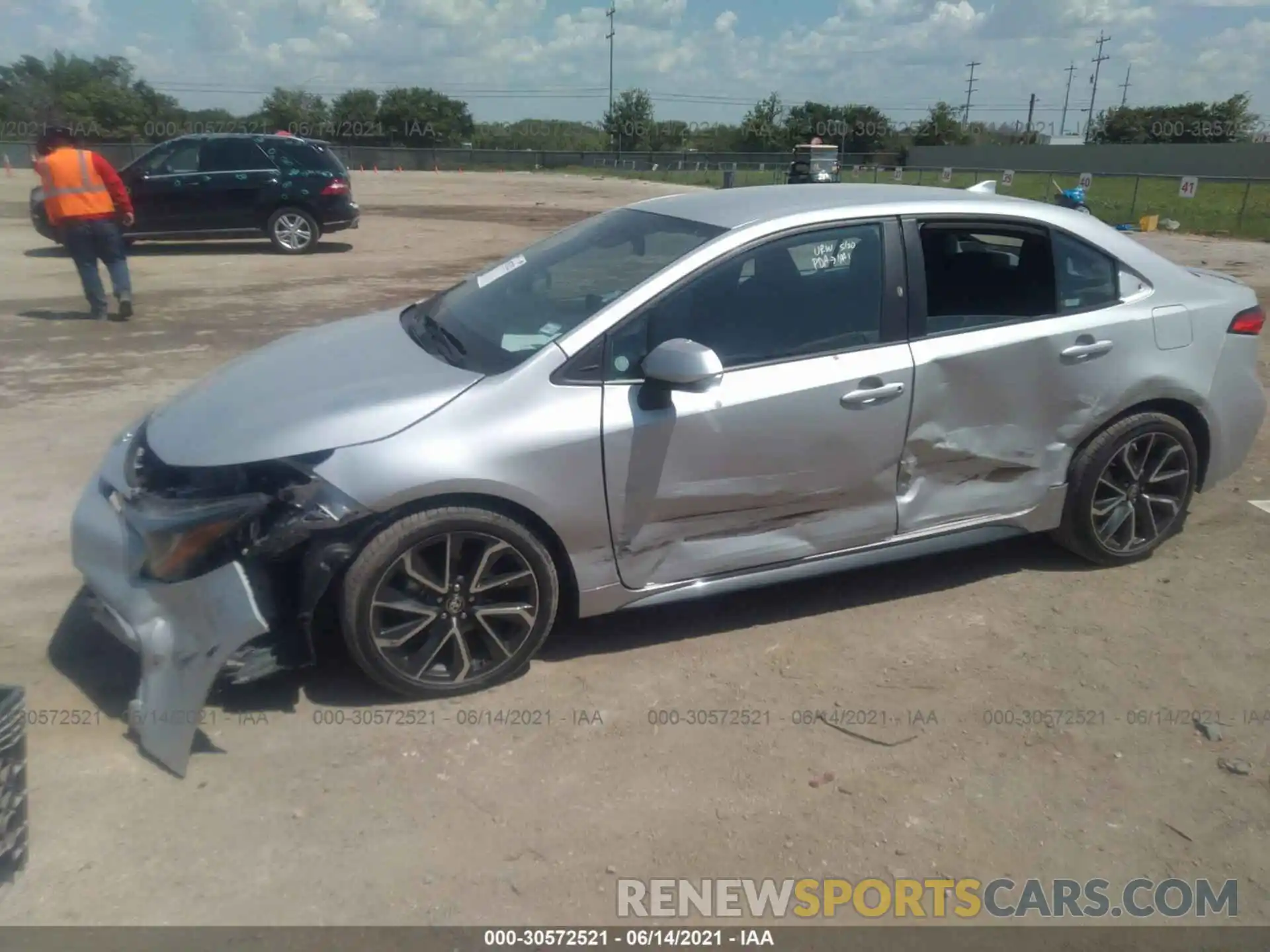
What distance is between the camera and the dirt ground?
287 cm

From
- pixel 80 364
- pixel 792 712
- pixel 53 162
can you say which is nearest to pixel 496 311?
pixel 792 712

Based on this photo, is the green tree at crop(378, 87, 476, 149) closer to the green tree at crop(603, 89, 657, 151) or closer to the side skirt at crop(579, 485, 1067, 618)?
the green tree at crop(603, 89, 657, 151)

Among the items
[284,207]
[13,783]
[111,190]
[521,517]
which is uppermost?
[111,190]

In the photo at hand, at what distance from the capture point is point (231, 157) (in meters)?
15.5

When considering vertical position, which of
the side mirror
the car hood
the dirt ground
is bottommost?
the dirt ground

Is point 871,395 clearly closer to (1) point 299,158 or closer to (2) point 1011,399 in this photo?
(2) point 1011,399

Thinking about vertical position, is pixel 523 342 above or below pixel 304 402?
above

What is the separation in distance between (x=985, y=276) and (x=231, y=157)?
46.0ft

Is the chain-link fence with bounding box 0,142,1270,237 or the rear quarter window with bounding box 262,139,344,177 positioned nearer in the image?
the rear quarter window with bounding box 262,139,344,177

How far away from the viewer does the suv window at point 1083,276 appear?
174 inches

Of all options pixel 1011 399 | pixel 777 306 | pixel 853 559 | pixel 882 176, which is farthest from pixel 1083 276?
pixel 882 176

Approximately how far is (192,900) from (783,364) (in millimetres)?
2566

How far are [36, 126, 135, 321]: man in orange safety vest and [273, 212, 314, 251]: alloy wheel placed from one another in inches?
215

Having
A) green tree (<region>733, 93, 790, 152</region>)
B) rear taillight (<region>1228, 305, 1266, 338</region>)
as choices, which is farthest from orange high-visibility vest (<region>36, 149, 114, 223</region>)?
green tree (<region>733, 93, 790, 152</region>)
